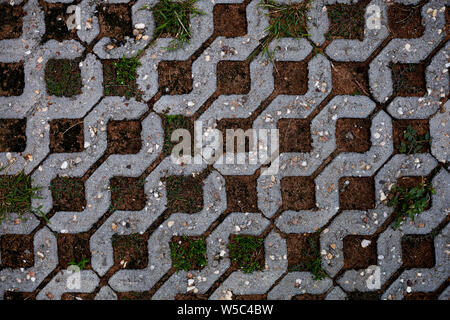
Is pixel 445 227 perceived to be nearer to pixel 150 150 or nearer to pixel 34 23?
pixel 150 150

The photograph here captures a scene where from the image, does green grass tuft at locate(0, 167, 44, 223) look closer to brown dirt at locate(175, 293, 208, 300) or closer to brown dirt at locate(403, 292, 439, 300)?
brown dirt at locate(175, 293, 208, 300)

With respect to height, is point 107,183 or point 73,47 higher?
point 73,47

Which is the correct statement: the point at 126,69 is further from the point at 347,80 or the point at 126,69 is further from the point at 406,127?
the point at 406,127

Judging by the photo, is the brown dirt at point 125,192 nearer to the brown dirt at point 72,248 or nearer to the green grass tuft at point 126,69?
the brown dirt at point 72,248

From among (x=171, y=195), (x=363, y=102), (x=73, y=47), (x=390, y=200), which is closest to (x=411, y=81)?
(x=363, y=102)
